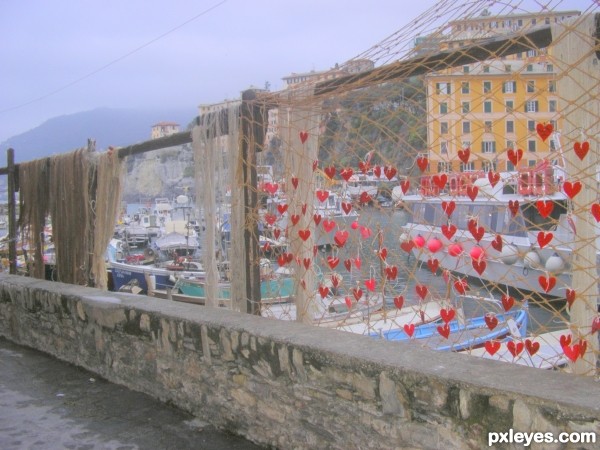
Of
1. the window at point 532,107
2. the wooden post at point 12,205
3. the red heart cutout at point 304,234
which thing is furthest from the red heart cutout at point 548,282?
the wooden post at point 12,205

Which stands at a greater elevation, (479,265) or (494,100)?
(494,100)

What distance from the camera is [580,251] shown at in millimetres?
2508

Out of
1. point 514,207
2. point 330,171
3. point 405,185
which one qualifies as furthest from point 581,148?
point 330,171

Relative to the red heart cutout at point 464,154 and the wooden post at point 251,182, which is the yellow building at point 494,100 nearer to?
the red heart cutout at point 464,154

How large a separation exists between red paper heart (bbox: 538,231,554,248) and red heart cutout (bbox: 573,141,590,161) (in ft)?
1.26

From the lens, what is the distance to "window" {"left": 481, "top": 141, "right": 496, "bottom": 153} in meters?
3.19

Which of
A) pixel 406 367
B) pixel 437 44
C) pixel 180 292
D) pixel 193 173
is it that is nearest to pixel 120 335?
pixel 193 173

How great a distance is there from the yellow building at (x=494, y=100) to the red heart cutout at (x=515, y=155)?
0.05 meters

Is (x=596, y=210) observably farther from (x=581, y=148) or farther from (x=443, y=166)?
(x=443, y=166)

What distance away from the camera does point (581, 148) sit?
2441 mm

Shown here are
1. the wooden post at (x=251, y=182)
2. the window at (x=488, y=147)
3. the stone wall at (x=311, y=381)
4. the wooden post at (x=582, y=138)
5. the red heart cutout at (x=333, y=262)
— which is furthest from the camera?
the wooden post at (x=251, y=182)

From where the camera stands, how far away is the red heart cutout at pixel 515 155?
8.87 ft

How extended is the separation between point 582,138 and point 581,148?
8 centimetres

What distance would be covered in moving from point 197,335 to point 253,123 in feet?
5.09
